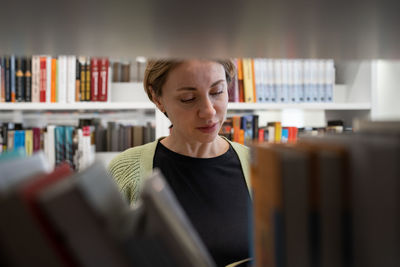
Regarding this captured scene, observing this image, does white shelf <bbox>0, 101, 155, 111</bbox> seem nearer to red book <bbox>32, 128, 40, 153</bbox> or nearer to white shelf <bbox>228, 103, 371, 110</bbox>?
red book <bbox>32, 128, 40, 153</bbox>

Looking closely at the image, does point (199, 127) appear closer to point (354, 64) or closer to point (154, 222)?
point (154, 222)

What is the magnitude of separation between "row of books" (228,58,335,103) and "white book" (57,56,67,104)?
111 centimetres

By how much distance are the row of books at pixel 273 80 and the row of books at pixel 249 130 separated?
0.14 meters

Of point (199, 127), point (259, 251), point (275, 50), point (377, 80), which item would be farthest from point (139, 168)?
point (377, 80)

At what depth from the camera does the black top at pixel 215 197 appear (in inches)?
51.9

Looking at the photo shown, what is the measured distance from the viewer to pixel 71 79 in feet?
7.89

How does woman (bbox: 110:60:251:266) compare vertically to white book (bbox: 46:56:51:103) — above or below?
below

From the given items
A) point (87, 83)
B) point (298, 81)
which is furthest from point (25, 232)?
point (298, 81)

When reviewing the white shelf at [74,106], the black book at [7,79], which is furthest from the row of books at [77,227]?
the black book at [7,79]

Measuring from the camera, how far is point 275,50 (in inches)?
25.5

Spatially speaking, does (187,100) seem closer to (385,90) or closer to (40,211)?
(40,211)

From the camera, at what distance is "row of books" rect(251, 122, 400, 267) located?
0.36 meters

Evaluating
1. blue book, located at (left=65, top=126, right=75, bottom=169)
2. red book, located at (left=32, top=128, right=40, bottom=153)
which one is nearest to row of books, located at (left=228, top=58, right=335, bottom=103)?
blue book, located at (left=65, top=126, right=75, bottom=169)

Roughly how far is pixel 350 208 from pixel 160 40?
0.36 m
